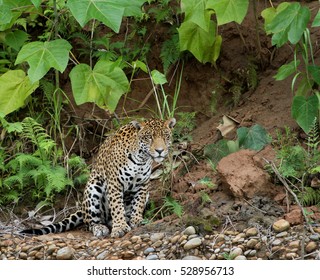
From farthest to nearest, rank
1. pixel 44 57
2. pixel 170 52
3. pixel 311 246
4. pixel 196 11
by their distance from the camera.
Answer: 1. pixel 170 52
2. pixel 196 11
3. pixel 44 57
4. pixel 311 246

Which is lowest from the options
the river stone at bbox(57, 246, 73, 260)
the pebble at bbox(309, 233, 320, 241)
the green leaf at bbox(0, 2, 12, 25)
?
the river stone at bbox(57, 246, 73, 260)

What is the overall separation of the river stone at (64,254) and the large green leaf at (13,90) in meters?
1.92

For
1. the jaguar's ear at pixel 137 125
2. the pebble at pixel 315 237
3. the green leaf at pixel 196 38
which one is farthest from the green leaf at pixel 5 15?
the pebble at pixel 315 237

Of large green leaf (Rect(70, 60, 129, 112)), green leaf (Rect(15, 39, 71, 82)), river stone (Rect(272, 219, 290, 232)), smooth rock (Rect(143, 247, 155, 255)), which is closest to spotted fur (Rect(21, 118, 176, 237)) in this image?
large green leaf (Rect(70, 60, 129, 112))

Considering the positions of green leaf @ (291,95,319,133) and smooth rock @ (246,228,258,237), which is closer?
smooth rock @ (246,228,258,237)

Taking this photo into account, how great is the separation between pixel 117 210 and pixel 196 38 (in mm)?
2166

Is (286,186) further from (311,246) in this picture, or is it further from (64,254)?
(64,254)

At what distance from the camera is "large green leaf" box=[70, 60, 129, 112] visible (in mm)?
8969

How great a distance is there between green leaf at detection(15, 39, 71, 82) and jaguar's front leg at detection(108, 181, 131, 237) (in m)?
1.58

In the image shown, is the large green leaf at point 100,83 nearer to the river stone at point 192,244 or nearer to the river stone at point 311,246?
the river stone at point 192,244

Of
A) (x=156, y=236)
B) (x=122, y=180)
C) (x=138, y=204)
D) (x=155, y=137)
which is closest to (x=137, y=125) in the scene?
(x=155, y=137)

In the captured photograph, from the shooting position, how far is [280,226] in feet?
25.9

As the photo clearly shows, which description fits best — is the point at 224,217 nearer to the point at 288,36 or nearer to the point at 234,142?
the point at 234,142

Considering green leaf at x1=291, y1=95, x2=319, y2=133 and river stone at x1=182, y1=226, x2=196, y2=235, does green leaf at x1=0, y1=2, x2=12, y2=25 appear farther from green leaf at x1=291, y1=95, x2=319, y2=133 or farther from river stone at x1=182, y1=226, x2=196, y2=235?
green leaf at x1=291, y1=95, x2=319, y2=133
